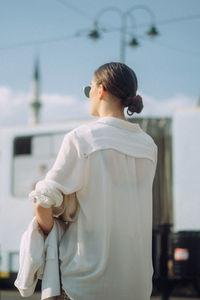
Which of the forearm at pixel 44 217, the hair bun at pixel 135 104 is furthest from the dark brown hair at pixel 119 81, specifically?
the forearm at pixel 44 217

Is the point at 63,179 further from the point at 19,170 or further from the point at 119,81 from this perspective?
the point at 19,170

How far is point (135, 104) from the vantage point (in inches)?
75.4

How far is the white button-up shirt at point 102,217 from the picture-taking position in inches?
66.0

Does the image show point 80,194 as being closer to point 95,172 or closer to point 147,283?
point 95,172

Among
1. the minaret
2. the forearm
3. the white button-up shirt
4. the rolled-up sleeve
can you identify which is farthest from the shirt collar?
the minaret

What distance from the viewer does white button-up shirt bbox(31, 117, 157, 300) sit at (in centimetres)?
168

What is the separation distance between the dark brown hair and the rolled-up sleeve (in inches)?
9.5

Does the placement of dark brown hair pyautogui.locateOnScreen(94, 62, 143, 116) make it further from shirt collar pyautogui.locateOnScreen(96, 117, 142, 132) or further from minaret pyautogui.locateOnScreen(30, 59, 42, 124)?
minaret pyautogui.locateOnScreen(30, 59, 42, 124)

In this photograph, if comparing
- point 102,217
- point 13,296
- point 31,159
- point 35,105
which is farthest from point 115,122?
point 35,105

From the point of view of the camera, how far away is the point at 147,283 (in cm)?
175

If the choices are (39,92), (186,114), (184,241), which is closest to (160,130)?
(186,114)

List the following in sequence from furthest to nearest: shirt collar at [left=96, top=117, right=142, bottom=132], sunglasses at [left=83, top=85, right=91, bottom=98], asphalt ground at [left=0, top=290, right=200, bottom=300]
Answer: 1. asphalt ground at [left=0, top=290, right=200, bottom=300]
2. sunglasses at [left=83, top=85, right=91, bottom=98]
3. shirt collar at [left=96, top=117, right=142, bottom=132]

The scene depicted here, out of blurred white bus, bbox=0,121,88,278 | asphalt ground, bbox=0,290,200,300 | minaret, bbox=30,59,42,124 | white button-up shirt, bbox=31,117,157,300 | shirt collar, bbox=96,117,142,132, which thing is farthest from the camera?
minaret, bbox=30,59,42,124

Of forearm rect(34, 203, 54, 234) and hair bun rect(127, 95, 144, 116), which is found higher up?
hair bun rect(127, 95, 144, 116)
